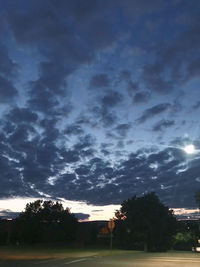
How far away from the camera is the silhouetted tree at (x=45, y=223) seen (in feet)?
236

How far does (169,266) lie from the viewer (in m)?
23.8

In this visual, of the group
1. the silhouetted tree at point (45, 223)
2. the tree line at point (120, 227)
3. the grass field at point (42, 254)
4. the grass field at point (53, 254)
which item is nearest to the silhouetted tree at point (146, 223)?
the tree line at point (120, 227)

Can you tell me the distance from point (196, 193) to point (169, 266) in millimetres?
25666

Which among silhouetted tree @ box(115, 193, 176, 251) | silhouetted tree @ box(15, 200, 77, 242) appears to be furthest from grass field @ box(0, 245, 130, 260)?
silhouetted tree @ box(15, 200, 77, 242)

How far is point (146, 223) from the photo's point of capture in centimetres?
5791

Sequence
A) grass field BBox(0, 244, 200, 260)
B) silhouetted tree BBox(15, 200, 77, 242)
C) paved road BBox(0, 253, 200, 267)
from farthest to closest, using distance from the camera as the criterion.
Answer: silhouetted tree BBox(15, 200, 77, 242) < grass field BBox(0, 244, 200, 260) < paved road BBox(0, 253, 200, 267)

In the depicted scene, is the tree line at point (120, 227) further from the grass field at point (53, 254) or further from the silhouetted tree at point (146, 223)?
the grass field at point (53, 254)

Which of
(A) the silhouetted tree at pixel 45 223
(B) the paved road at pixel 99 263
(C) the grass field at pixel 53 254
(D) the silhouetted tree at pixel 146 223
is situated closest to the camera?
(B) the paved road at pixel 99 263

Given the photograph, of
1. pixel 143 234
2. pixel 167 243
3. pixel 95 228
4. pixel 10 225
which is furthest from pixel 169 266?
pixel 95 228

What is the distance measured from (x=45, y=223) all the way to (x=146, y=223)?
2707 cm

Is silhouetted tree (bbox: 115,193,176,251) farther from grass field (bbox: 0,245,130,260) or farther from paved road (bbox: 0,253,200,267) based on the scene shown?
paved road (bbox: 0,253,200,267)

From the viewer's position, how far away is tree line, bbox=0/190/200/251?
58.9 metres

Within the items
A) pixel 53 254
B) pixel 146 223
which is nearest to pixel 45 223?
pixel 146 223

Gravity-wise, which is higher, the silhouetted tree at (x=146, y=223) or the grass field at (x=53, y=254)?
the silhouetted tree at (x=146, y=223)
